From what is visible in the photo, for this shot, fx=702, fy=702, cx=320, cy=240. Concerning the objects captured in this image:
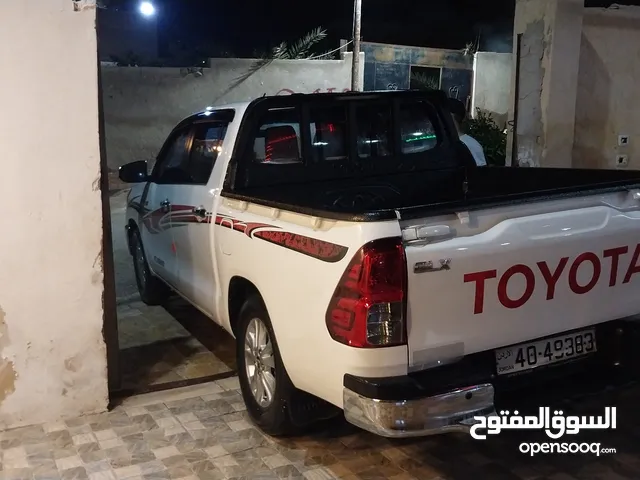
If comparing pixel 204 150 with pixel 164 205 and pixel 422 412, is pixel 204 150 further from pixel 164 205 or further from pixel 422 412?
pixel 422 412

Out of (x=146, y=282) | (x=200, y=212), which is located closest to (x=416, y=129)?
(x=200, y=212)

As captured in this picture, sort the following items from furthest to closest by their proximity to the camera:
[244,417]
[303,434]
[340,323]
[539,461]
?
[244,417] → [303,434] → [539,461] → [340,323]

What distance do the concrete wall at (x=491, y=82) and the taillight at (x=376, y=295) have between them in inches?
670

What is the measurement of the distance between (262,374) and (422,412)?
1.37 m

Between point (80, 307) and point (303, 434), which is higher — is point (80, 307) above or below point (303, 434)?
above

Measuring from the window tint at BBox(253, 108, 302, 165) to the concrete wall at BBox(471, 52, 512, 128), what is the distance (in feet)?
50.4

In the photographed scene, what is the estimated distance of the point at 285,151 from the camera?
4.63m

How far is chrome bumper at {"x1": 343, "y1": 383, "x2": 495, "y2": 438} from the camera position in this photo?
9.75 feet

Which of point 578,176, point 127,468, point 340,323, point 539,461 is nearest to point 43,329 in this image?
point 127,468

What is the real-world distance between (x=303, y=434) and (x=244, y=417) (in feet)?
1.52

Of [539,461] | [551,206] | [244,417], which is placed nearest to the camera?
[551,206]

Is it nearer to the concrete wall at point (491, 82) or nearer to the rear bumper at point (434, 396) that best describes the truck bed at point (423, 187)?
the rear bumper at point (434, 396)

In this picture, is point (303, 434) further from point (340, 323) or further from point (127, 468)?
point (340, 323)

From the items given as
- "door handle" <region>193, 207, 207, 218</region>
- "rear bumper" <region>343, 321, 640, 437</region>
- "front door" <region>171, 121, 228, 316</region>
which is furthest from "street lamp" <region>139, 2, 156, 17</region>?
"rear bumper" <region>343, 321, 640, 437</region>
